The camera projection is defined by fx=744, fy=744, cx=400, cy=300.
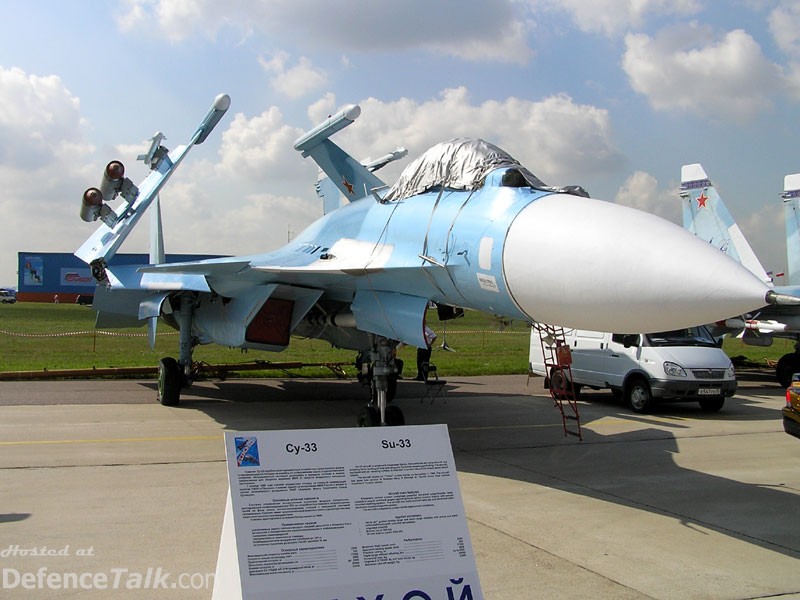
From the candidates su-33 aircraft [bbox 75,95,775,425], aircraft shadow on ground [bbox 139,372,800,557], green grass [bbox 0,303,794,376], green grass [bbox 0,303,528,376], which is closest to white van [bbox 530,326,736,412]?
aircraft shadow on ground [bbox 139,372,800,557]

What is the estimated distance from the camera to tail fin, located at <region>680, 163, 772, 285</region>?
20047 mm

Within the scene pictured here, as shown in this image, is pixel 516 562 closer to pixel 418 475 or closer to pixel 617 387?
pixel 418 475

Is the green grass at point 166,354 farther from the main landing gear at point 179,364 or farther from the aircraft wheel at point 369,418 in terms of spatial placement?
the aircraft wheel at point 369,418

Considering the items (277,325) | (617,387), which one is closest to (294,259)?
(277,325)

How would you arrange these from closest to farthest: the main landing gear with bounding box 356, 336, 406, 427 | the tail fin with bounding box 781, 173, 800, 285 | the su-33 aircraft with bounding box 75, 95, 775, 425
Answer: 1. the su-33 aircraft with bounding box 75, 95, 775, 425
2. the main landing gear with bounding box 356, 336, 406, 427
3. the tail fin with bounding box 781, 173, 800, 285

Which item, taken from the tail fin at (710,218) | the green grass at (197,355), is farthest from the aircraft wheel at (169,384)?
the tail fin at (710,218)

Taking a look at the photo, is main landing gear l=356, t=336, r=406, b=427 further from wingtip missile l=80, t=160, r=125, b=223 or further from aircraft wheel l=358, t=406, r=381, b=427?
wingtip missile l=80, t=160, r=125, b=223

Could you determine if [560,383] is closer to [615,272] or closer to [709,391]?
[709,391]

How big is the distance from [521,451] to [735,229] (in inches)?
573

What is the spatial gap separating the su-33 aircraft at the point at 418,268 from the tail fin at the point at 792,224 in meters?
13.5

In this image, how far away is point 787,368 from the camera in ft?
57.0

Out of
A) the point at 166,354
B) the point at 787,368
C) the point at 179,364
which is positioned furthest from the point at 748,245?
the point at 166,354

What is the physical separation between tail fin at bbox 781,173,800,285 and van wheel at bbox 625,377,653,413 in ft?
30.2

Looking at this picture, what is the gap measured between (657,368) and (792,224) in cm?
1062
